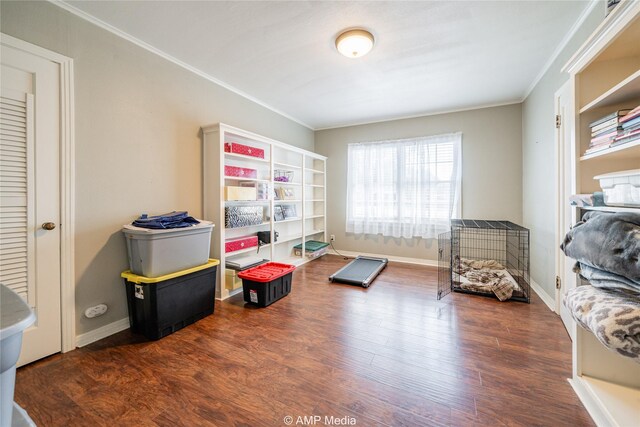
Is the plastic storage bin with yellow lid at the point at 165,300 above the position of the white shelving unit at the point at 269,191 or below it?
below

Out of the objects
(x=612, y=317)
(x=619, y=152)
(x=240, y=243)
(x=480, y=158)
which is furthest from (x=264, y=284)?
(x=480, y=158)

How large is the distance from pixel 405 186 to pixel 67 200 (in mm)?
3988

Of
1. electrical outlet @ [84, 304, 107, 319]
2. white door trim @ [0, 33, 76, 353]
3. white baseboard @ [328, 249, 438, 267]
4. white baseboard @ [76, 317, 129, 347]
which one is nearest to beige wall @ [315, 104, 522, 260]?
white baseboard @ [328, 249, 438, 267]

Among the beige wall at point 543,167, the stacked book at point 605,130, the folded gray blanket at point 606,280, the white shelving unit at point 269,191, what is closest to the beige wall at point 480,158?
the beige wall at point 543,167

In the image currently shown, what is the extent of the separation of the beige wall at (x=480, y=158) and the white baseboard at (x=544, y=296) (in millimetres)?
1017

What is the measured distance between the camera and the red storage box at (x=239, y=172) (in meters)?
2.71

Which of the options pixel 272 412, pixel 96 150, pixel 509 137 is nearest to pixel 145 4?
pixel 96 150

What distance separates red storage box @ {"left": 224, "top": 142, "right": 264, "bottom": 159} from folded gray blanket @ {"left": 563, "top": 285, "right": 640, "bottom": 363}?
9.50 ft

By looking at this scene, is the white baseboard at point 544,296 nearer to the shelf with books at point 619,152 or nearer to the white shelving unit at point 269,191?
the shelf with books at point 619,152

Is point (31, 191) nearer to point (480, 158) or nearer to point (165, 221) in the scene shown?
point (165, 221)

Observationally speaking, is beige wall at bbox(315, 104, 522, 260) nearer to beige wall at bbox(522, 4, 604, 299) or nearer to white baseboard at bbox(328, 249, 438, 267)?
white baseboard at bbox(328, 249, 438, 267)

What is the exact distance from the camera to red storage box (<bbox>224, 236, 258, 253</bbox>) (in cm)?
274

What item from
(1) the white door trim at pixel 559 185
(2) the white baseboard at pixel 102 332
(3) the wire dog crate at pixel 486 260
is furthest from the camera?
(3) the wire dog crate at pixel 486 260

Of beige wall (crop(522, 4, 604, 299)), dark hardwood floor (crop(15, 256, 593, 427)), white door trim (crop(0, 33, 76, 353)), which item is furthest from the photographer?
beige wall (crop(522, 4, 604, 299))
